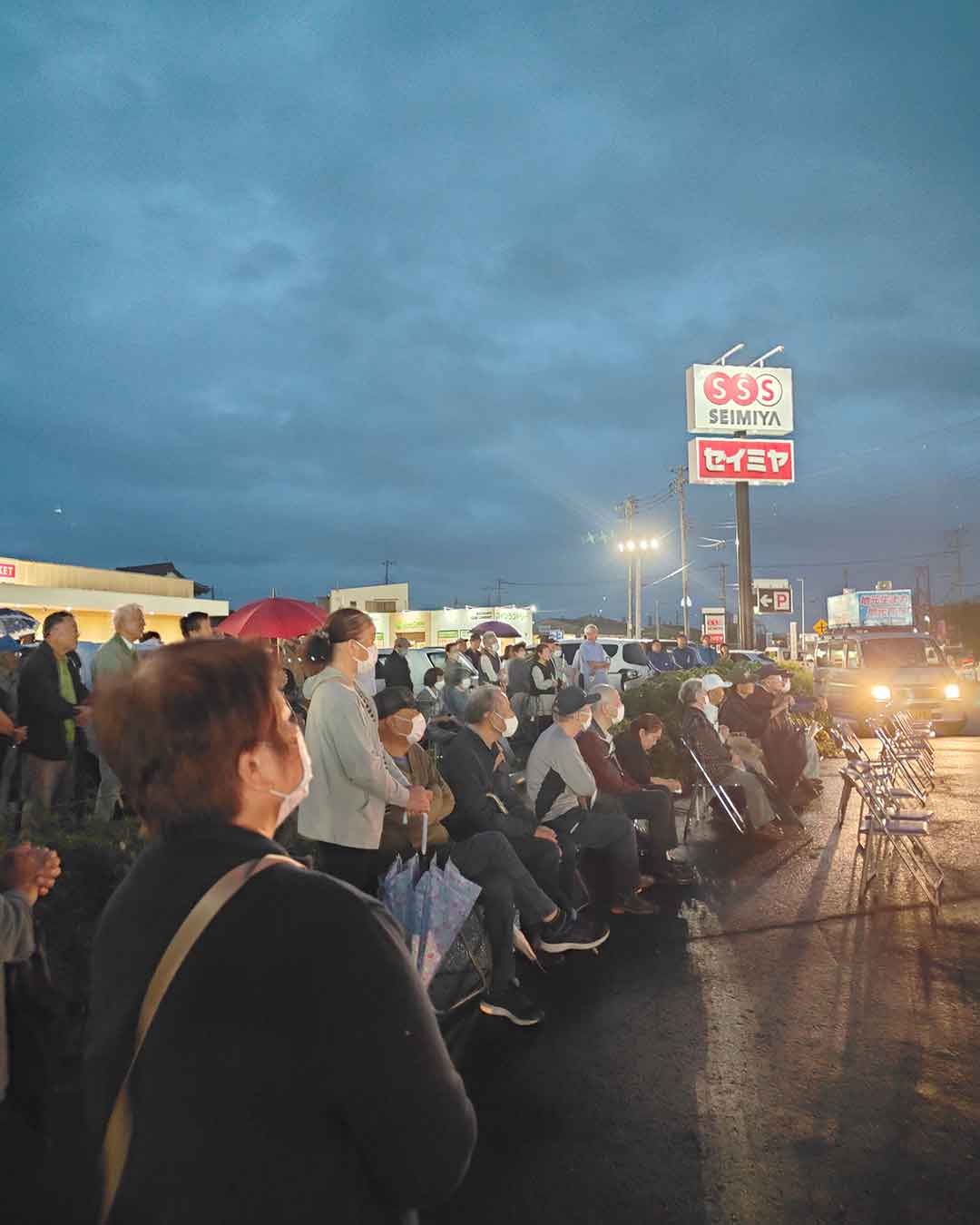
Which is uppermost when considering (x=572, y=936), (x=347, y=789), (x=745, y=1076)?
(x=347, y=789)

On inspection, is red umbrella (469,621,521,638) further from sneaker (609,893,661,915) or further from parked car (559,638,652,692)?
sneaker (609,893,661,915)

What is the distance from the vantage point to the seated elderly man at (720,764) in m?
8.59

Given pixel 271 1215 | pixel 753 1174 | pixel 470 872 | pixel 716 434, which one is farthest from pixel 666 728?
pixel 716 434

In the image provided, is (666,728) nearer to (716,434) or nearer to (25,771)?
(25,771)

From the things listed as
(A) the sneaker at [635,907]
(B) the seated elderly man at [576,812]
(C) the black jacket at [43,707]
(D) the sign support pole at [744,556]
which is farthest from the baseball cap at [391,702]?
(D) the sign support pole at [744,556]

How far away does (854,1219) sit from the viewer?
293 centimetres

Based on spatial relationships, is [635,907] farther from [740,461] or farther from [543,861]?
[740,461]

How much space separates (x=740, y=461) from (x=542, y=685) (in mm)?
16649

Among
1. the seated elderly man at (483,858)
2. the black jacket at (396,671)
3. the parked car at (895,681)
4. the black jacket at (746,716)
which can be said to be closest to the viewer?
the seated elderly man at (483,858)

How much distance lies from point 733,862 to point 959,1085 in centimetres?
409

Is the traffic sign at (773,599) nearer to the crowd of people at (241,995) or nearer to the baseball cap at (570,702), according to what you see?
the baseball cap at (570,702)

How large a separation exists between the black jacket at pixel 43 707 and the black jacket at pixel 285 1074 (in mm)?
6103

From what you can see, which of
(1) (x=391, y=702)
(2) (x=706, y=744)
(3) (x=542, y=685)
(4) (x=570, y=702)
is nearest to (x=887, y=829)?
(2) (x=706, y=744)

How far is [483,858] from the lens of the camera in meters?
4.94
